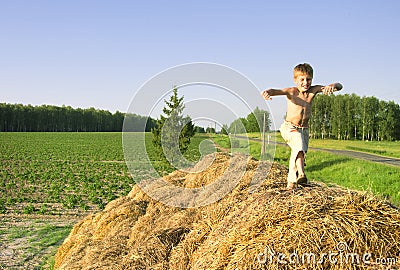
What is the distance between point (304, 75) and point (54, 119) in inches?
5426

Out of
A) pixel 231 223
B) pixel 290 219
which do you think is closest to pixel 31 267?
pixel 231 223

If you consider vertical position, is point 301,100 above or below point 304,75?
below

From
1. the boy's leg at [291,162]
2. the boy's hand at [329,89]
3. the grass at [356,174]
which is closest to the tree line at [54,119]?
the grass at [356,174]

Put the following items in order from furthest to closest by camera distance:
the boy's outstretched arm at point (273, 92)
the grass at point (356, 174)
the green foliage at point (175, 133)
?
the green foliage at point (175, 133)
the grass at point (356, 174)
the boy's outstretched arm at point (273, 92)

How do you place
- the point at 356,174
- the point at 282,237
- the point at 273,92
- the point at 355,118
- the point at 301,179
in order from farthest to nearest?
the point at 355,118
the point at 356,174
the point at 301,179
the point at 273,92
the point at 282,237

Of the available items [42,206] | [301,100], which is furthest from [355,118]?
[301,100]

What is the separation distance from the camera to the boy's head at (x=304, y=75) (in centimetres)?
536

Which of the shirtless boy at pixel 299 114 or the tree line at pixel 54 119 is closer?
the shirtless boy at pixel 299 114

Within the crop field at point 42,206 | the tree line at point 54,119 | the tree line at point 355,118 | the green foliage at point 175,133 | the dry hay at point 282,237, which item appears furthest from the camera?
the tree line at point 54,119

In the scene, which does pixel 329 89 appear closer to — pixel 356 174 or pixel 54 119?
pixel 356 174

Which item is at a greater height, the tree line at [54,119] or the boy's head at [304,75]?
the tree line at [54,119]

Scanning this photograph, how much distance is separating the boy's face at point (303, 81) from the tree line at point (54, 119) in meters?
118

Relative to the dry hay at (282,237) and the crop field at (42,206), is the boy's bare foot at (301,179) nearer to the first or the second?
the dry hay at (282,237)

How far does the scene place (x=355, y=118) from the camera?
3625 inches
